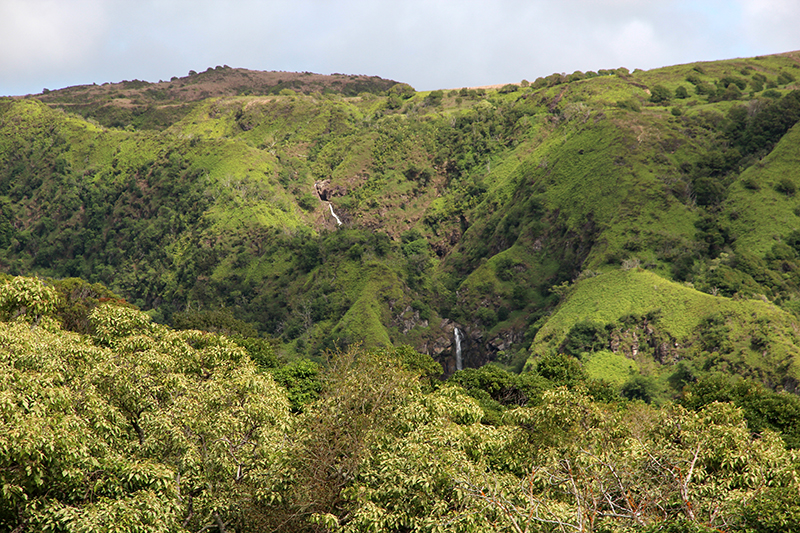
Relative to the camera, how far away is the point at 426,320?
12588 centimetres

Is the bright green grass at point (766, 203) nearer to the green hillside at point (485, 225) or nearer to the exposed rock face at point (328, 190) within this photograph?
the green hillside at point (485, 225)

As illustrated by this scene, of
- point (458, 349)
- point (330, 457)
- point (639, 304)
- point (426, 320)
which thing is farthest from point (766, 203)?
point (330, 457)

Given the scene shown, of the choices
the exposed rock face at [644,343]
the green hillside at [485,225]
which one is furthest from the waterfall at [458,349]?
the exposed rock face at [644,343]

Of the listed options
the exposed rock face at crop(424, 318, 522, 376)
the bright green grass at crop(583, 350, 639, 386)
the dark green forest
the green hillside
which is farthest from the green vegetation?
the exposed rock face at crop(424, 318, 522, 376)

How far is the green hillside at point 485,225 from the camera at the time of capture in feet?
348

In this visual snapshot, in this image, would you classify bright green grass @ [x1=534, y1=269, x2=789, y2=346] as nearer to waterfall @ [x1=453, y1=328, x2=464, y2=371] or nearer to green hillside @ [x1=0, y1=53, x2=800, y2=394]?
green hillside @ [x1=0, y1=53, x2=800, y2=394]

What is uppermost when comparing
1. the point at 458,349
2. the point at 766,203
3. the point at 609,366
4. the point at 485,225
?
the point at 766,203

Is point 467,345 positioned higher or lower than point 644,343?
lower

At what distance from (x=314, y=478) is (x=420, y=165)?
167857 millimetres

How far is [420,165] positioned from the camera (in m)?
188

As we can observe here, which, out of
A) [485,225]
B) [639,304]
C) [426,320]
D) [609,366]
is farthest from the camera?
[485,225]

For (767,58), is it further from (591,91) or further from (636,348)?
(636,348)

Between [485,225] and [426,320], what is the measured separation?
37.6 metres

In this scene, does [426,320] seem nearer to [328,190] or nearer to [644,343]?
[644,343]
